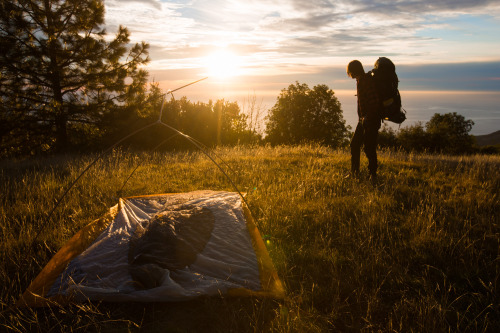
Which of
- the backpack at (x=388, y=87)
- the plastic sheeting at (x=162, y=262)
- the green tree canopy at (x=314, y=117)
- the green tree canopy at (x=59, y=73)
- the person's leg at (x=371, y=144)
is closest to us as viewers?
the plastic sheeting at (x=162, y=262)

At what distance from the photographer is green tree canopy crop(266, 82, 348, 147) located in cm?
3719

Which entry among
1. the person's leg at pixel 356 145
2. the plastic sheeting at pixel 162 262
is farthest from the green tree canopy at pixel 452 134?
the plastic sheeting at pixel 162 262

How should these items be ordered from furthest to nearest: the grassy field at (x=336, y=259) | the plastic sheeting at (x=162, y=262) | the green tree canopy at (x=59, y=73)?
1. the green tree canopy at (x=59, y=73)
2. the plastic sheeting at (x=162, y=262)
3. the grassy field at (x=336, y=259)

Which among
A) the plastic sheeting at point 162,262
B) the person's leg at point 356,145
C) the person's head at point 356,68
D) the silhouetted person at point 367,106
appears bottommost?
the plastic sheeting at point 162,262

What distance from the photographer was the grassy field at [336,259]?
2.36 meters

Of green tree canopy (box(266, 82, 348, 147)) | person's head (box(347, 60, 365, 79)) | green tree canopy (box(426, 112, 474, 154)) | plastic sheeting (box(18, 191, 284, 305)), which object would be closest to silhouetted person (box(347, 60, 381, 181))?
person's head (box(347, 60, 365, 79))

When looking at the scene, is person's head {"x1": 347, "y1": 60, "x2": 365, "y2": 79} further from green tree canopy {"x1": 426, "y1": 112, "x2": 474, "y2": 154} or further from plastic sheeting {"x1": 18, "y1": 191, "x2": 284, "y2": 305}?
green tree canopy {"x1": 426, "y1": 112, "x2": 474, "y2": 154}

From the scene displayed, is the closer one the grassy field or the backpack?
the grassy field

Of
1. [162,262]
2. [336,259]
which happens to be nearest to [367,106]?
[336,259]

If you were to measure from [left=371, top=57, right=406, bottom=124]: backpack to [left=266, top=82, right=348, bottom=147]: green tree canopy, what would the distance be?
3114 centimetres

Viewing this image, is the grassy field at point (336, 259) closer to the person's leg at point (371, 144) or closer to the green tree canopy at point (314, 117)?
the person's leg at point (371, 144)

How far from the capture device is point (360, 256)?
3176mm

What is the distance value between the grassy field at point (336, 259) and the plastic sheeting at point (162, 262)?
13cm

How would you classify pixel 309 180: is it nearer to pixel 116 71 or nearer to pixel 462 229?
pixel 462 229
